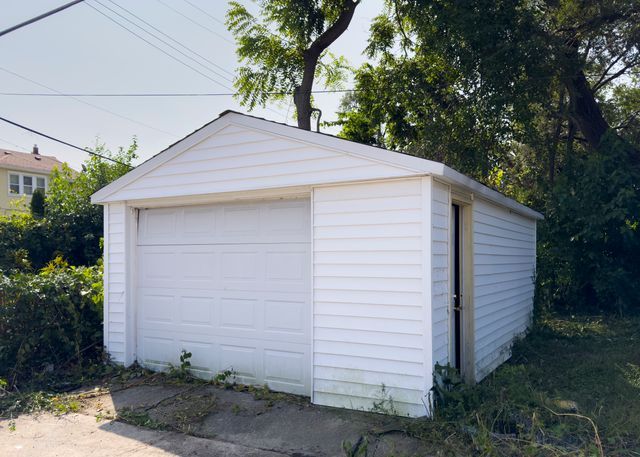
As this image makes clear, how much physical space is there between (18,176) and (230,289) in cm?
2365

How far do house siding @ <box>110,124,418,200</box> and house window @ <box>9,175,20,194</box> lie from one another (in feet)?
71.5

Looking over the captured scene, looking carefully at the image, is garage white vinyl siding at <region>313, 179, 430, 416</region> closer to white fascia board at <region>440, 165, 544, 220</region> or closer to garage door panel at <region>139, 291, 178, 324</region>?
white fascia board at <region>440, 165, 544, 220</region>

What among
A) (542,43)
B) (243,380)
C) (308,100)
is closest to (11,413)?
(243,380)

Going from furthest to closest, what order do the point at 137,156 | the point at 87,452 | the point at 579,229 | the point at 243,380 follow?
1. the point at 137,156
2. the point at 579,229
3. the point at 243,380
4. the point at 87,452

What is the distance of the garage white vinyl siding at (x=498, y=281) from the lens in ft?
21.0

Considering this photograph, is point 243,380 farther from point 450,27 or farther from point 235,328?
point 450,27

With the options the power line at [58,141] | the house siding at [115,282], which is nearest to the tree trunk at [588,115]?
the house siding at [115,282]

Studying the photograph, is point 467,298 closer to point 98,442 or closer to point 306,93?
point 98,442

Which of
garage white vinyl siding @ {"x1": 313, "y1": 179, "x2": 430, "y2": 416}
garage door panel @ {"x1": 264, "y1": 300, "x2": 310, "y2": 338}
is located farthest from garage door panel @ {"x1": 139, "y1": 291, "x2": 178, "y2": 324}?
garage white vinyl siding @ {"x1": 313, "y1": 179, "x2": 430, "y2": 416}

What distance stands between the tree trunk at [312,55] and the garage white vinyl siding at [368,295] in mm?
9539

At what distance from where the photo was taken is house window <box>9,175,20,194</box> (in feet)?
82.0

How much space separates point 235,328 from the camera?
6.17 metres

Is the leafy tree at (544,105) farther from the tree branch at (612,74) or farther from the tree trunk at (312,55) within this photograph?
the tree trunk at (312,55)

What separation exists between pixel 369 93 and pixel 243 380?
10051 mm
